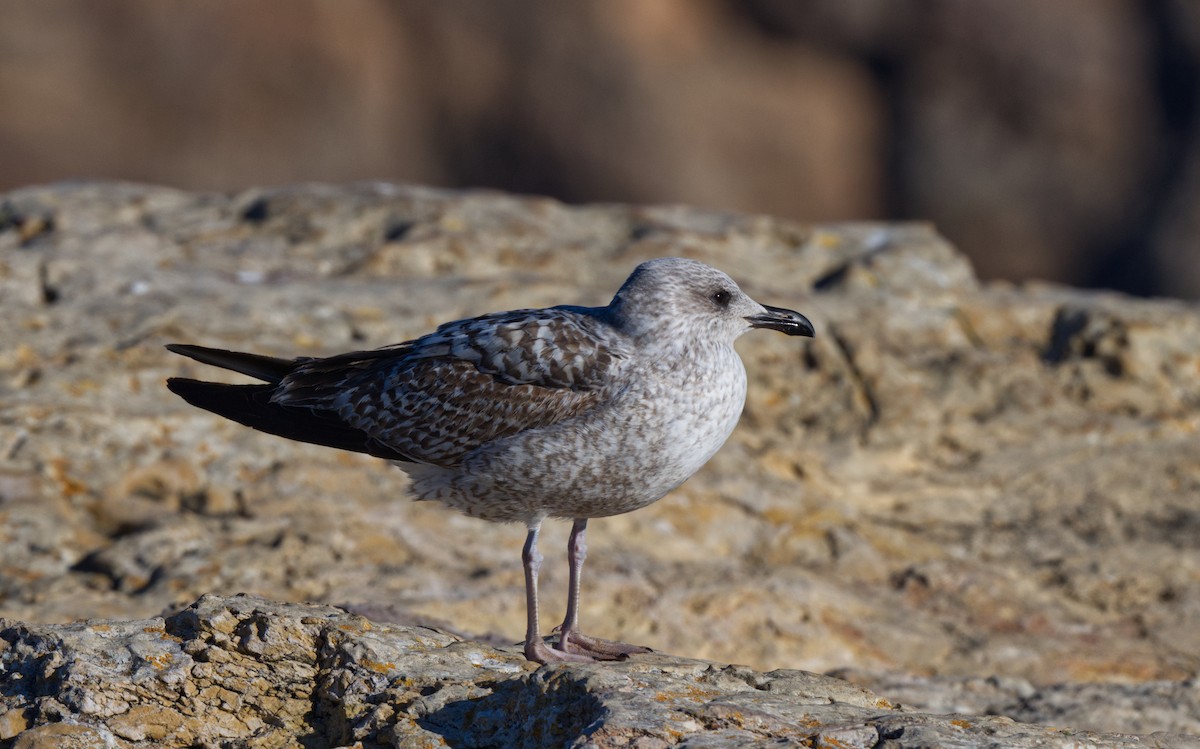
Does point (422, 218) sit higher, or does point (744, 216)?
point (744, 216)

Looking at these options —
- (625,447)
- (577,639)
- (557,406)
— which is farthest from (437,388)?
(577,639)

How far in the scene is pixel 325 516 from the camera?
7.22 meters

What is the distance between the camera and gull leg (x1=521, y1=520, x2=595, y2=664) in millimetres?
5059

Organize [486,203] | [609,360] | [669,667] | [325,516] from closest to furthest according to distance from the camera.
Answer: [669,667]
[609,360]
[325,516]
[486,203]

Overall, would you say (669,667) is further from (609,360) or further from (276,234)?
(276,234)

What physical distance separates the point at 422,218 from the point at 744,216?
2.83 m

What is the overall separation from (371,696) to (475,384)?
154cm

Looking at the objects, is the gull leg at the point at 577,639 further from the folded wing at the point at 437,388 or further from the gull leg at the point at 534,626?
the folded wing at the point at 437,388

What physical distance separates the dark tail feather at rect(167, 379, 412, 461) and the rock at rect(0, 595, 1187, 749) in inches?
40.3

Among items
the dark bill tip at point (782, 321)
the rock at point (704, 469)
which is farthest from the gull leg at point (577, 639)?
the dark bill tip at point (782, 321)

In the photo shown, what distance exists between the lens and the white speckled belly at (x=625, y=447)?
16.8 ft

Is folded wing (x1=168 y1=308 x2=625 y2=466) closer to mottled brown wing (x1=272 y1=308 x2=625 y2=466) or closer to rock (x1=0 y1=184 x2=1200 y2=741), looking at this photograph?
mottled brown wing (x1=272 y1=308 x2=625 y2=466)

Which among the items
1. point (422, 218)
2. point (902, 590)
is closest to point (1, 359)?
→ point (422, 218)

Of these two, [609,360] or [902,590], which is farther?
[902,590]
